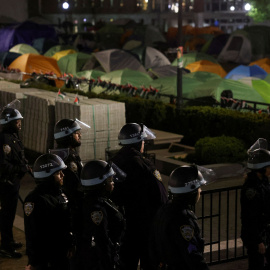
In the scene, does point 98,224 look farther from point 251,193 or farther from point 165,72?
point 165,72

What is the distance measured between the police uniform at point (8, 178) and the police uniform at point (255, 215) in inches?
133

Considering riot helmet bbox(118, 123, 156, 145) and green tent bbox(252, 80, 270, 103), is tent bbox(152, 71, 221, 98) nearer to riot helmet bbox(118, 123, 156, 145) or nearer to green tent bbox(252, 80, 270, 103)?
green tent bbox(252, 80, 270, 103)

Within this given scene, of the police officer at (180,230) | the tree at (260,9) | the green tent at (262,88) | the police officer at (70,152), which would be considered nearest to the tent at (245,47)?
the tree at (260,9)

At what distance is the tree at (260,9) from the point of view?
56.1 meters

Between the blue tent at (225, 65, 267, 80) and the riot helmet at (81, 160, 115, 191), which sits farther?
the blue tent at (225, 65, 267, 80)

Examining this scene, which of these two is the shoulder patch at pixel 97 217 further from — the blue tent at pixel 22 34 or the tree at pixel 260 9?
the tree at pixel 260 9

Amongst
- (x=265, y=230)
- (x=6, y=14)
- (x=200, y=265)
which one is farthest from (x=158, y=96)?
(x=6, y=14)

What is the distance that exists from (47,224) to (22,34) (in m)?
54.2

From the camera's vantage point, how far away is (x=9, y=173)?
29.4ft

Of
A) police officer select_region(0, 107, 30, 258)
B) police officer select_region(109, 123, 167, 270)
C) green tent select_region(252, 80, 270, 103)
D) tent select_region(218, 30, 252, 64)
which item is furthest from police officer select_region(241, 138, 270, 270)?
tent select_region(218, 30, 252, 64)

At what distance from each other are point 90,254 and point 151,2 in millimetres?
95398

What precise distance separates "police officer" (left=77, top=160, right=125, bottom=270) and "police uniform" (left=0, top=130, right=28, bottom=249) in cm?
325

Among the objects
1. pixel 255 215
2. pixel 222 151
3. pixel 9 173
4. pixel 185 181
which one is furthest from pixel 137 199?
pixel 222 151

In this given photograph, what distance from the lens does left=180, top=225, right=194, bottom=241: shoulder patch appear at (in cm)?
514
